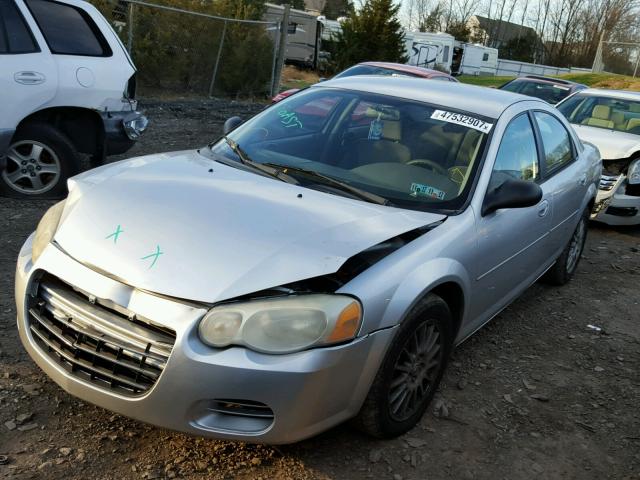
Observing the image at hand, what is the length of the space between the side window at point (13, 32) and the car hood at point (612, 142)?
6.05 metres

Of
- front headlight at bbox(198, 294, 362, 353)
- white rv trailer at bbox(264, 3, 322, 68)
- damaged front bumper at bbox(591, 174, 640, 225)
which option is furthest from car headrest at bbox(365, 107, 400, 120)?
white rv trailer at bbox(264, 3, 322, 68)

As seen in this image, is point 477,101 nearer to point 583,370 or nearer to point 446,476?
point 583,370

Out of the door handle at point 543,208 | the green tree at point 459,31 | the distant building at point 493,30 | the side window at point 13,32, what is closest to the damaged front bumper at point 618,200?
the door handle at point 543,208

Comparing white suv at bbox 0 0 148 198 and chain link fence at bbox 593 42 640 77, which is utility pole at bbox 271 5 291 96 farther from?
chain link fence at bbox 593 42 640 77

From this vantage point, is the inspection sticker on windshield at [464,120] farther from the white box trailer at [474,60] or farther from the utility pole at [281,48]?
the white box trailer at [474,60]

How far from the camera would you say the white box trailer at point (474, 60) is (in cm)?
4575

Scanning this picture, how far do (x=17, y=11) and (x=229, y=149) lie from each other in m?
3.19

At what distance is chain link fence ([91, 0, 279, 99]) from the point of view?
1345cm

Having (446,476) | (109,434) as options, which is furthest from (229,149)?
(446,476)

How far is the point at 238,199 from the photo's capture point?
3.06 meters

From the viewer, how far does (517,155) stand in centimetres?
402

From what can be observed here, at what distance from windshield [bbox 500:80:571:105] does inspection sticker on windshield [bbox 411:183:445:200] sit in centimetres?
1178

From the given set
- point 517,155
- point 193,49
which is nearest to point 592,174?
point 517,155

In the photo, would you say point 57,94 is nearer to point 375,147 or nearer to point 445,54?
point 375,147
